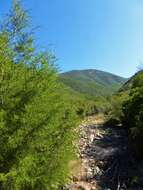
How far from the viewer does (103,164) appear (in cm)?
2167

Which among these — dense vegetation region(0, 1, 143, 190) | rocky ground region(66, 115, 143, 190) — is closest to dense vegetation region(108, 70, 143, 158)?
rocky ground region(66, 115, 143, 190)

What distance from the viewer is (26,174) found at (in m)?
12.9

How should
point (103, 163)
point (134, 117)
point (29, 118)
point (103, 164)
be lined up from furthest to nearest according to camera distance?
point (134, 117), point (103, 163), point (103, 164), point (29, 118)

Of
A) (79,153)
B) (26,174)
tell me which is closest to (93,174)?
(79,153)

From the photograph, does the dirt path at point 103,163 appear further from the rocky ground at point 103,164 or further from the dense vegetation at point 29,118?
the dense vegetation at point 29,118

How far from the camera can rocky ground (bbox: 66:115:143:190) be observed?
61.5 ft

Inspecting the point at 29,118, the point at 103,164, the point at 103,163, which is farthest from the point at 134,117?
the point at 29,118

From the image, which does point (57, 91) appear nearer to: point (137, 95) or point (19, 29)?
point (19, 29)

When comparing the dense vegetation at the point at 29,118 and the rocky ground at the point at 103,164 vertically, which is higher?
the dense vegetation at the point at 29,118

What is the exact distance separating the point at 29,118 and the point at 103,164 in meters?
9.61

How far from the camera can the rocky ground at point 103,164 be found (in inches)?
738

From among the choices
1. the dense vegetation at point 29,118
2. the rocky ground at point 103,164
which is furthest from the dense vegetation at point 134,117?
the dense vegetation at point 29,118

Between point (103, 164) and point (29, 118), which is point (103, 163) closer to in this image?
point (103, 164)

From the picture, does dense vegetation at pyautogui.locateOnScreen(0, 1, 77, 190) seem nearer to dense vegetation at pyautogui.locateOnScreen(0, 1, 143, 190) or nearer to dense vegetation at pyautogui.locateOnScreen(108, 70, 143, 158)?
dense vegetation at pyautogui.locateOnScreen(0, 1, 143, 190)
